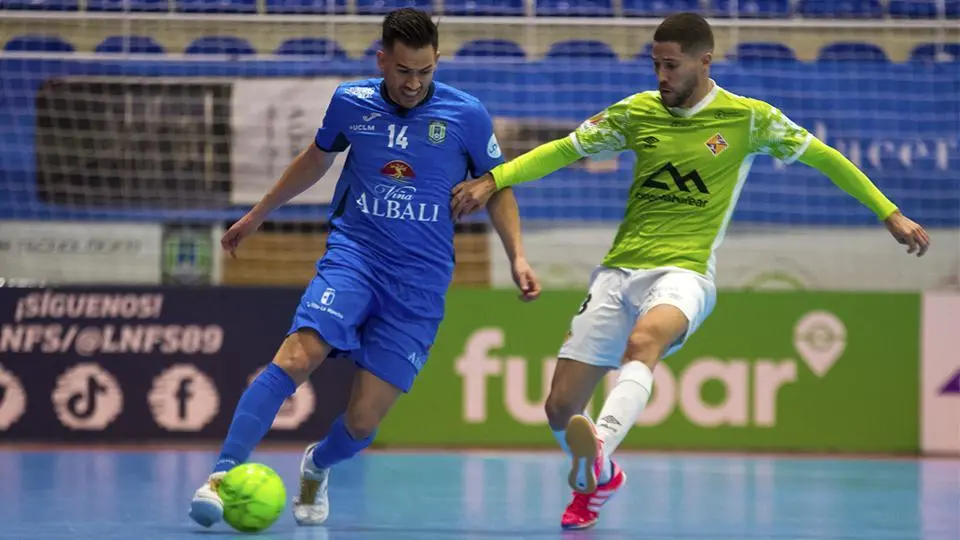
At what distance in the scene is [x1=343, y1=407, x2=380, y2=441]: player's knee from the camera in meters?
5.70

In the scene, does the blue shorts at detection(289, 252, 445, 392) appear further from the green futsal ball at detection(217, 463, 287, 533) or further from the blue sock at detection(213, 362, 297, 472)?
the green futsal ball at detection(217, 463, 287, 533)

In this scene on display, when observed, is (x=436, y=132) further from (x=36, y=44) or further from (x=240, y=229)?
(x=36, y=44)

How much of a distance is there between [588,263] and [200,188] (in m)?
2.61

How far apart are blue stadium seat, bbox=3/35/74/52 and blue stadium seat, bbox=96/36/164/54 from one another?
235mm

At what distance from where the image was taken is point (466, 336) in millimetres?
9242

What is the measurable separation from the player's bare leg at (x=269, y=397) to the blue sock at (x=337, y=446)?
1.18 feet

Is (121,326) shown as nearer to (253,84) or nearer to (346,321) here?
(253,84)

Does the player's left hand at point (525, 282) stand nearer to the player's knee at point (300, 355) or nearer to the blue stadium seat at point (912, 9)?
the player's knee at point (300, 355)

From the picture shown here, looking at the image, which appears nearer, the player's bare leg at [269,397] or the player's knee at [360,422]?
the player's bare leg at [269,397]

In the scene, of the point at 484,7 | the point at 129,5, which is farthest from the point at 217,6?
the point at 484,7

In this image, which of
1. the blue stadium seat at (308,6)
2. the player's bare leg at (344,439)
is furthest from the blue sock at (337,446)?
the blue stadium seat at (308,6)

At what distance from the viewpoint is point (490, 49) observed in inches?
402

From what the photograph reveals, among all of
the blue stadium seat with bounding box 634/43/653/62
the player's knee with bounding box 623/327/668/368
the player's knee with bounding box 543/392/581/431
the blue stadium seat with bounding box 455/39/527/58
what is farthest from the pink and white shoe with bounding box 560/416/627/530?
the blue stadium seat with bounding box 634/43/653/62

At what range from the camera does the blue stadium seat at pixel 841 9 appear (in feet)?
34.8
